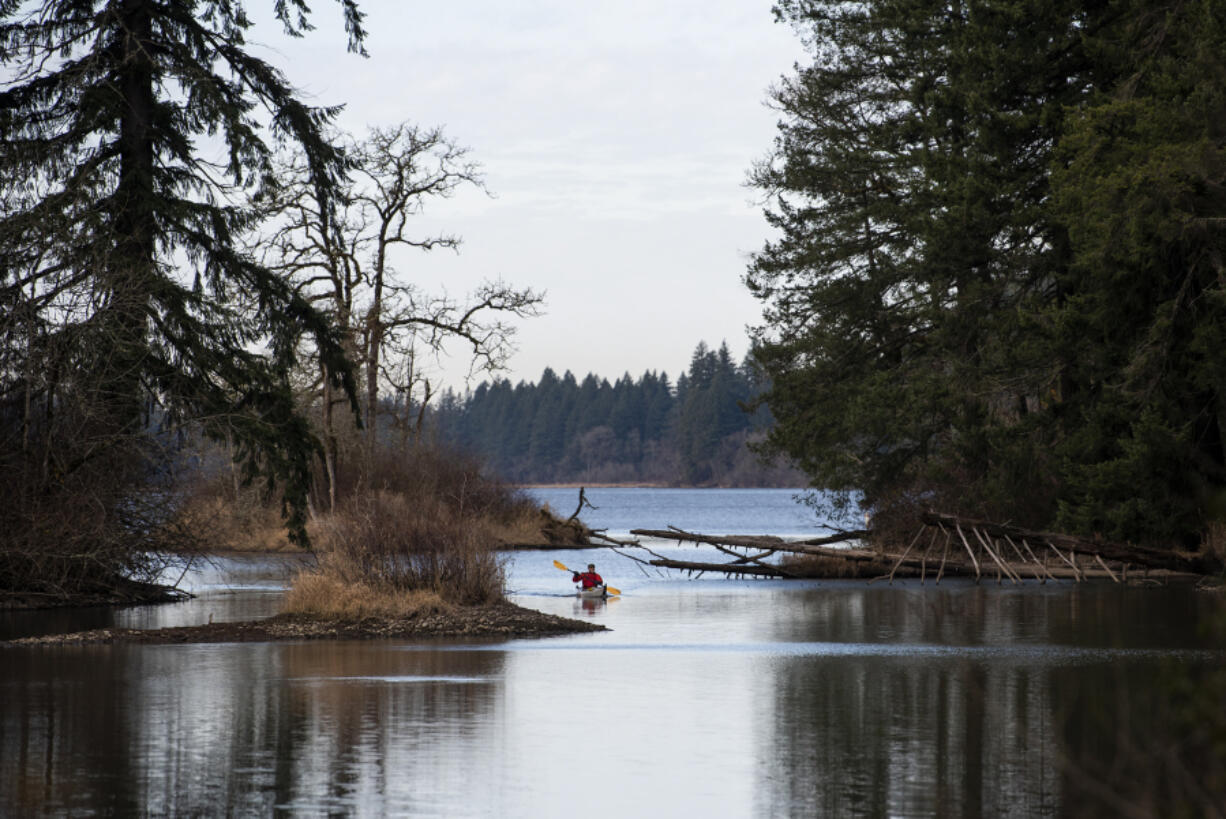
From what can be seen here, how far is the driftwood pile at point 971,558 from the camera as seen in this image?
1254 inches

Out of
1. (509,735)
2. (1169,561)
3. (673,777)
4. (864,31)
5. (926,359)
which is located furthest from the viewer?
(864,31)

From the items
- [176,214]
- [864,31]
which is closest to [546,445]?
Result: [864,31]

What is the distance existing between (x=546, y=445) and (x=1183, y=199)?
6630 inches

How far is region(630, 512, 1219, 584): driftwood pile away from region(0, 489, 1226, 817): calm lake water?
6251mm

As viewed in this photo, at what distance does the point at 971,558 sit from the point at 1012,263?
7889 mm

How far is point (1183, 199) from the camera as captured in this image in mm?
28516

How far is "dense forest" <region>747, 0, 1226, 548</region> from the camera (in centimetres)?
2956

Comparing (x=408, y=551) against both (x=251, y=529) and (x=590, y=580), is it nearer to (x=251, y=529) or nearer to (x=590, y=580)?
(x=590, y=580)

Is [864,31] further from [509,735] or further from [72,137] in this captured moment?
[509,735]

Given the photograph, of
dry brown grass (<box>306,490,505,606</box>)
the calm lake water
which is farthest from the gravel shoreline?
the calm lake water

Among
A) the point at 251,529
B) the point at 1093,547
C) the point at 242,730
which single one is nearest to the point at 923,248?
the point at 1093,547

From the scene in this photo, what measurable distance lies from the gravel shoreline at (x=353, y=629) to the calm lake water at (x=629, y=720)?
3.08ft

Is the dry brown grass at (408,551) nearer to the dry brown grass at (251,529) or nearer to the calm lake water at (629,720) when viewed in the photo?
the calm lake water at (629,720)

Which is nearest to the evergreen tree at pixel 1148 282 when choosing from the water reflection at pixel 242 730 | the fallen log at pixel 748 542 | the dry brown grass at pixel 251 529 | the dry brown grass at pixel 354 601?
the fallen log at pixel 748 542
